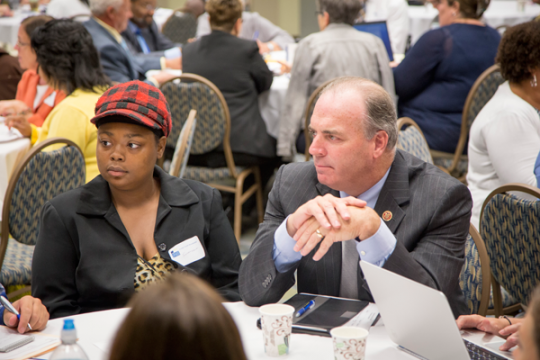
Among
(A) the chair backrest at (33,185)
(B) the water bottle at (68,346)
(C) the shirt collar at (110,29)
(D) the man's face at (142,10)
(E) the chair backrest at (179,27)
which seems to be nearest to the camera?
(B) the water bottle at (68,346)

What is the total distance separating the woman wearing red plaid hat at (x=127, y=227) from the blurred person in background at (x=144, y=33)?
3.49 m

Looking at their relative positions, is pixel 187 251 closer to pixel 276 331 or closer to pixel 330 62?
pixel 276 331

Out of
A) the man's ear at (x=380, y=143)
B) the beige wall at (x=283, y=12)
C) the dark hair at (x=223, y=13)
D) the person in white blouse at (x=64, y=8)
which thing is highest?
the man's ear at (x=380, y=143)

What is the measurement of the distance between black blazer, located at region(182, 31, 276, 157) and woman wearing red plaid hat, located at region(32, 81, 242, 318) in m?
2.15

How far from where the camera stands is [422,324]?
1161 millimetres

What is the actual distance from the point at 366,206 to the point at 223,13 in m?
2.91

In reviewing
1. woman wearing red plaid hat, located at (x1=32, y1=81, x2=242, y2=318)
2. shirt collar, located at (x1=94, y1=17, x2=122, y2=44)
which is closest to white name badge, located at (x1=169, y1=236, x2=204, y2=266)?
woman wearing red plaid hat, located at (x1=32, y1=81, x2=242, y2=318)

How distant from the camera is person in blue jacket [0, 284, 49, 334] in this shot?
1.35 meters

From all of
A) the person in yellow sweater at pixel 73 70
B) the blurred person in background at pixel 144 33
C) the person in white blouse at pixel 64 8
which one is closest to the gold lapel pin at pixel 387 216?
the person in yellow sweater at pixel 73 70

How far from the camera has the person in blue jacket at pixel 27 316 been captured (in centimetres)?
135

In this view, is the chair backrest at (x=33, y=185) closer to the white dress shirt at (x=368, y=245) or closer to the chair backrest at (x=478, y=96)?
the white dress shirt at (x=368, y=245)

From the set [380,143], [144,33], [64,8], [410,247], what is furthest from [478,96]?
[64,8]

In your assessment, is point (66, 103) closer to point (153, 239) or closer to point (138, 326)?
point (153, 239)

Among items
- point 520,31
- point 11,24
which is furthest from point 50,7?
point 520,31
